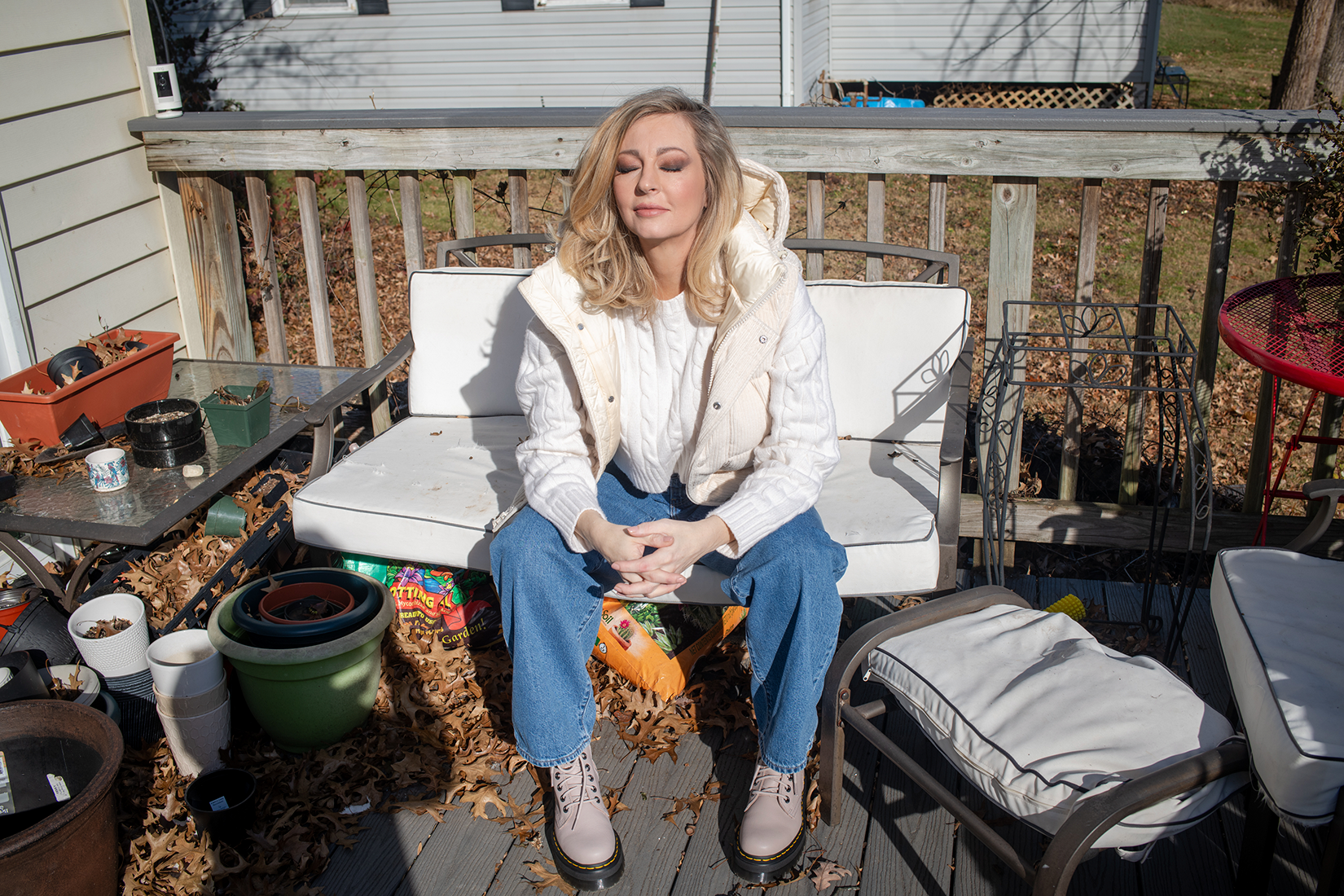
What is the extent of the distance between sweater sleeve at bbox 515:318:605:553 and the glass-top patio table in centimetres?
89

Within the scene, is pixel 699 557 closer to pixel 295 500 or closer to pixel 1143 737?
pixel 1143 737

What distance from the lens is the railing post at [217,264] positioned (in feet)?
12.2

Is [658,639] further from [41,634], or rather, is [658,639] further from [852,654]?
[41,634]

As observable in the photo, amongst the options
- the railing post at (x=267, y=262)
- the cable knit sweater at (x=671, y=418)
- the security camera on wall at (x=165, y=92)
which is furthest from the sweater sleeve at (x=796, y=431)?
the security camera on wall at (x=165, y=92)

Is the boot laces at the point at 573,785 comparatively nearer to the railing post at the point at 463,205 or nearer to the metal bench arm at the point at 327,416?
the metal bench arm at the point at 327,416

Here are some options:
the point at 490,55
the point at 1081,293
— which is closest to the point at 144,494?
the point at 1081,293

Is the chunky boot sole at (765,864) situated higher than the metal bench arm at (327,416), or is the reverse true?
the metal bench arm at (327,416)

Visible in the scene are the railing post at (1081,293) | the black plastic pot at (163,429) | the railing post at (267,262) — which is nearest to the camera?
the black plastic pot at (163,429)

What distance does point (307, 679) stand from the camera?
2.34 metres

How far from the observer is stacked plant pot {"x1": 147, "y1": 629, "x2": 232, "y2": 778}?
90.1 inches

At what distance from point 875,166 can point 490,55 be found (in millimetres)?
8554

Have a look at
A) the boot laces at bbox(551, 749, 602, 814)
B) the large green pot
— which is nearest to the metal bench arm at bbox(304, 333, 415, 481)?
the large green pot

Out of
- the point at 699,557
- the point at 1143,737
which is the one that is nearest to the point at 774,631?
the point at 699,557

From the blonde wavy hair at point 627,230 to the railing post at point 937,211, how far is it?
1.08 m
